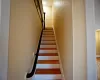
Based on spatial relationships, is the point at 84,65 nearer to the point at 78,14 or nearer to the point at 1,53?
the point at 78,14

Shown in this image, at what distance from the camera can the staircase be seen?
3336mm

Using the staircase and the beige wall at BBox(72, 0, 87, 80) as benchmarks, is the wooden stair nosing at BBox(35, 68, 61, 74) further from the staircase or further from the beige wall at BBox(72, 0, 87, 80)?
the beige wall at BBox(72, 0, 87, 80)

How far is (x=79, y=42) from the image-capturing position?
1.83m

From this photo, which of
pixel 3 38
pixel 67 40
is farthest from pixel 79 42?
pixel 3 38

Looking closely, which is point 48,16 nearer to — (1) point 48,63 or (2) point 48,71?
(1) point 48,63

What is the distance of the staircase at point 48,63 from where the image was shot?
10.9 feet

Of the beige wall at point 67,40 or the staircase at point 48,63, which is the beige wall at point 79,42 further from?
the staircase at point 48,63

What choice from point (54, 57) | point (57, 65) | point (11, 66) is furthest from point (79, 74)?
point (54, 57)

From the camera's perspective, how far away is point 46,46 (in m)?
5.14

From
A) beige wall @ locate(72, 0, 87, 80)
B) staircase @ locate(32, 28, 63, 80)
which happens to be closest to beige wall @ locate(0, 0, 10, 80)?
beige wall @ locate(72, 0, 87, 80)

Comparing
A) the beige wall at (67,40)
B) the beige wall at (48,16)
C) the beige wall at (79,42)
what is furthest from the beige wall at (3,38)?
the beige wall at (48,16)

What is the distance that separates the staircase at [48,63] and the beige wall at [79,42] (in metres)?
1.61

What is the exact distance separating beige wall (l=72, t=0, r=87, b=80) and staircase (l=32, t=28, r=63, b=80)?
63.2 inches

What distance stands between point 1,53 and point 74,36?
1.14m
